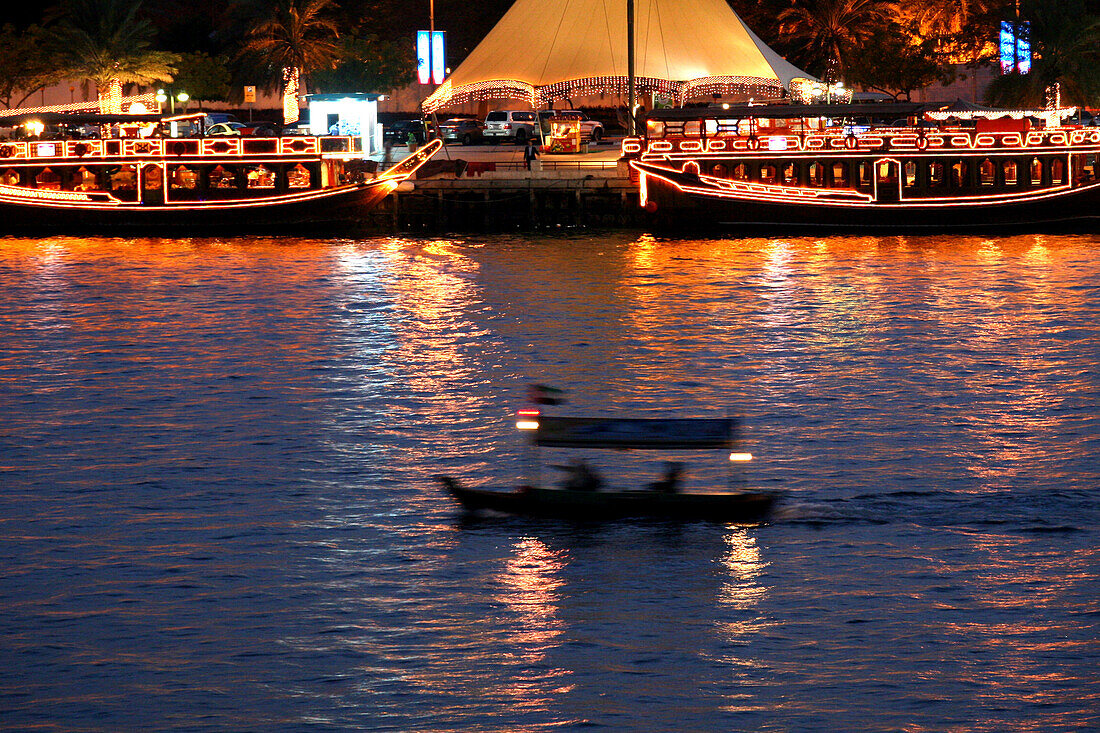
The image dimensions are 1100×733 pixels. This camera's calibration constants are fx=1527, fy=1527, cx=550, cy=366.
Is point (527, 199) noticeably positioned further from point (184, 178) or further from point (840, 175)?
point (184, 178)

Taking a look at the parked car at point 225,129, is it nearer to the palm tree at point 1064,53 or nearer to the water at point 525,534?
the palm tree at point 1064,53

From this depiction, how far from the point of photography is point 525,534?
12641 mm

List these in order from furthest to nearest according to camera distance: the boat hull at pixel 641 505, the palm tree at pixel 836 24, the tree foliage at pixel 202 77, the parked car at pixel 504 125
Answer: the tree foliage at pixel 202 77
the palm tree at pixel 836 24
the parked car at pixel 504 125
the boat hull at pixel 641 505

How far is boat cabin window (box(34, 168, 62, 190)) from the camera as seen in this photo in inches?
1725

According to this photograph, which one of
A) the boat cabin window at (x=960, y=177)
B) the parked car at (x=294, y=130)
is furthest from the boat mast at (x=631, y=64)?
the parked car at (x=294, y=130)

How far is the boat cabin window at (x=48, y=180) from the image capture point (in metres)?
43.8

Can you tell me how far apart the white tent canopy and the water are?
2342 centimetres

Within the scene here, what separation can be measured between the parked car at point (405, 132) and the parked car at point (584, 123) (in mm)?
4633

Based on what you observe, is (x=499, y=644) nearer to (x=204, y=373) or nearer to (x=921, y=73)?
(x=204, y=373)

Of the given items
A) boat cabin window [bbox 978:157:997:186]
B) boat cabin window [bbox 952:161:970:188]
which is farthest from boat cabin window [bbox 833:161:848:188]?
boat cabin window [bbox 978:157:997:186]

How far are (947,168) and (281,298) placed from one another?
19660 mm

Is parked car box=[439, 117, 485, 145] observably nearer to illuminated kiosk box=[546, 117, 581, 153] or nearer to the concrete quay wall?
illuminated kiosk box=[546, 117, 581, 153]

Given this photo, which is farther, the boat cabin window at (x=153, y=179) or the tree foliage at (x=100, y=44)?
the tree foliage at (x=100, y=44)

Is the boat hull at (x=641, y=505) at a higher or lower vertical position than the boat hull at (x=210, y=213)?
lower
